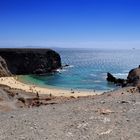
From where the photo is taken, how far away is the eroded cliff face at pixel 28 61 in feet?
402

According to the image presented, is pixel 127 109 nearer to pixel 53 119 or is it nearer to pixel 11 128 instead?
pixel 53 119

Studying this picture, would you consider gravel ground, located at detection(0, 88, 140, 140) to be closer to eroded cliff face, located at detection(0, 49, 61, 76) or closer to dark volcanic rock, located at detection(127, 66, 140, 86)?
dark volcanic rock, located at detection(127, 66, 140, 86)

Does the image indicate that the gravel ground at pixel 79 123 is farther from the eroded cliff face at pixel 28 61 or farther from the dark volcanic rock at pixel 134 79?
the eroded cliff face at pixel 28 61

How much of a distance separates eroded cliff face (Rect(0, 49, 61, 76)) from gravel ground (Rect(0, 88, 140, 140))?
9443cm

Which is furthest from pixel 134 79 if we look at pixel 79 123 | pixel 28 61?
pixel 28 61

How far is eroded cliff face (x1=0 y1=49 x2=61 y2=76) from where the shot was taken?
4828 inches

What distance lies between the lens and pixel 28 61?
12538 centimetres

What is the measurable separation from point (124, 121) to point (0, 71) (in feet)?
285

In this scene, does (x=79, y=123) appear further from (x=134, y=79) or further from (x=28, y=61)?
(x=28, y=61)

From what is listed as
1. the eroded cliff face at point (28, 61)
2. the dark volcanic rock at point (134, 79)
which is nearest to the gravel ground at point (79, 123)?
the dark volcanic rock at point (134, 79)

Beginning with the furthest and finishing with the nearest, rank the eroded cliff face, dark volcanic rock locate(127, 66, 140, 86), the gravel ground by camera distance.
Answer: the eroded cliff face < dark volcanic rock locate(127, 66, 140, 86) < the gravel ground

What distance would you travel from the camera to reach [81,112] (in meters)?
25.2

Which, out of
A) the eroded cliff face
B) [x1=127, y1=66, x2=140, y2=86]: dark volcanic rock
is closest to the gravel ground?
[x1=127, y1=66, x2=140, y2=86]: dark volcanic rock

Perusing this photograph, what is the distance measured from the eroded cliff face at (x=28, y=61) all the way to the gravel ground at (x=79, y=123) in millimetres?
94427
